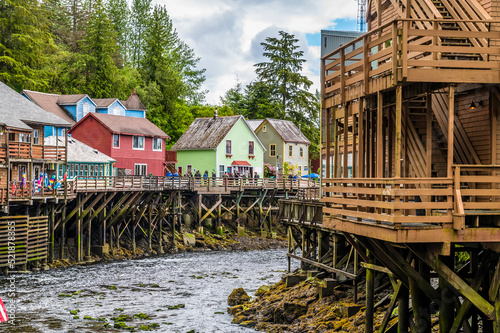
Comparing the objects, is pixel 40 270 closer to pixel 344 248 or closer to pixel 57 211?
pixel 57 211

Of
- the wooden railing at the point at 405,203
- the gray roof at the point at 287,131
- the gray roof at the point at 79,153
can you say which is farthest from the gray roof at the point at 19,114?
the gray roof at the point at 287,131

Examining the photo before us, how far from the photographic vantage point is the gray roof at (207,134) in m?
60.0

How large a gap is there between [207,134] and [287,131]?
13254mm

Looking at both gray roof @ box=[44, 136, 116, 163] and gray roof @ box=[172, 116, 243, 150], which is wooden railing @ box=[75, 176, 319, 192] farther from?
gray roof @ box=[172, 116, 243, 150]

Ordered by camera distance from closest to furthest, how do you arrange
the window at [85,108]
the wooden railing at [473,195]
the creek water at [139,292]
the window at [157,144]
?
the wooden railing at [473,195] < the creek water at [139,292] < the window at [157,144] < the window at [85,108]

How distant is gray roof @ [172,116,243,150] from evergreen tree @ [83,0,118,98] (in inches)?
387

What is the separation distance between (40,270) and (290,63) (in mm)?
53772

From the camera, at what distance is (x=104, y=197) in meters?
39.8

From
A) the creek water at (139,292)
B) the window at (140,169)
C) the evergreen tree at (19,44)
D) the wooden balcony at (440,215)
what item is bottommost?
the creek water at (139,292)

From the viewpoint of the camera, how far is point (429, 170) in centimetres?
1260

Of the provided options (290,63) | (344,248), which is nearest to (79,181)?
(344,248)

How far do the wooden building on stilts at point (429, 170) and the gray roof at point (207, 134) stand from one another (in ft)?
142

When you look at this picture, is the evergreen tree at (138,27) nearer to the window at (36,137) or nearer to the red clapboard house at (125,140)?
the red clapboard house at (125,140)

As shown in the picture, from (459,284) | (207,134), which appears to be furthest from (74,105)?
(459,284)
